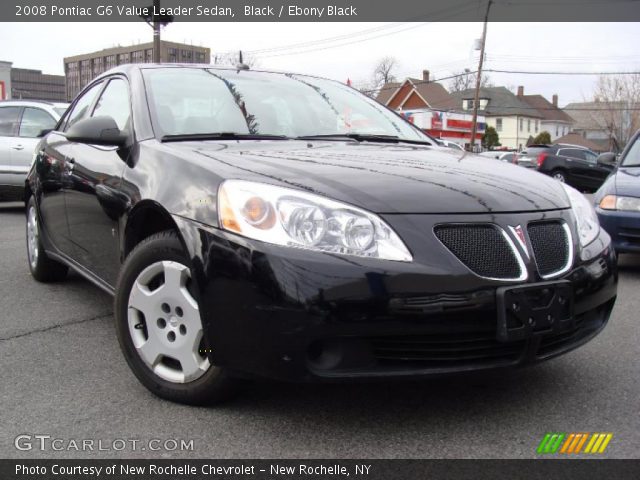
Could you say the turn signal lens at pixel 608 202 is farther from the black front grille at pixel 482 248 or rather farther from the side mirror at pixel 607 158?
the black front grille at pixel 482 248

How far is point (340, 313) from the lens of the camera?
2117 mm

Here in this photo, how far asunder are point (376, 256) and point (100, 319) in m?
2.35

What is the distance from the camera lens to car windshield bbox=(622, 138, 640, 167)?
21.1 ft

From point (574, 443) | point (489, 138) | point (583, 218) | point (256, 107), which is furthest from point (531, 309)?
point (489, 138)

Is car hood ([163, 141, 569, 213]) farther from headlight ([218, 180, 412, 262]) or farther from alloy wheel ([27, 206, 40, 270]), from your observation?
alloy wheel ([27, 206, 40, 270])

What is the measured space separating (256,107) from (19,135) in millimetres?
7385

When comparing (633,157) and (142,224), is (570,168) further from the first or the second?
(142,224)

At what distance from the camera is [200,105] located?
10.8 ft

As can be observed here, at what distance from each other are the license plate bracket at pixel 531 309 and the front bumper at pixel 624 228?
3502 mm

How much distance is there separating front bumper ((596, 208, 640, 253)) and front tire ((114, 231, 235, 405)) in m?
4.23

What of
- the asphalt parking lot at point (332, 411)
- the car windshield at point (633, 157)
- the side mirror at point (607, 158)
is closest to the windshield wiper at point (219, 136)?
the asphalt parking lot at point (332, 411)

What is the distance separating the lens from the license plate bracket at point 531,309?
2215mm

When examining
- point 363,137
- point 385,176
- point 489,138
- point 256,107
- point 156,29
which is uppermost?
point 156,29

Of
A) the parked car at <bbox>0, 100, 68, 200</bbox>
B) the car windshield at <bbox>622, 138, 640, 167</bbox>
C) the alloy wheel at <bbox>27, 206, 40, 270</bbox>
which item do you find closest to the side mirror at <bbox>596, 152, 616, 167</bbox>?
the car windshield at <bbox>622, 138, 640, 167</bbox>
